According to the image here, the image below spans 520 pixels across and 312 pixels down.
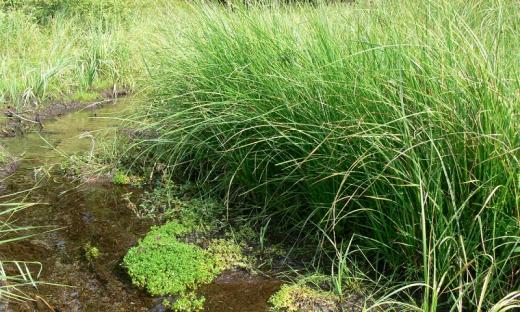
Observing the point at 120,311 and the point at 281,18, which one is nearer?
the point at 120,311

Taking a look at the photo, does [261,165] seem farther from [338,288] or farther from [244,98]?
[338,288]

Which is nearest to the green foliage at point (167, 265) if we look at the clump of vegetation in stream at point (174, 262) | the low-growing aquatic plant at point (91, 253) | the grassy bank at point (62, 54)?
the clump of vegetation in stream at point (174, 262)

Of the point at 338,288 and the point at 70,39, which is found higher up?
the point at 70,39

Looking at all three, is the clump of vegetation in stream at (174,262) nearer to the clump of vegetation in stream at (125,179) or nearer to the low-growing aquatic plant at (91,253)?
the low-growing aquatic plant at (91,253)

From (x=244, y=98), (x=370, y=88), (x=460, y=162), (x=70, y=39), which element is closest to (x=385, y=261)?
(x=460, y=162)

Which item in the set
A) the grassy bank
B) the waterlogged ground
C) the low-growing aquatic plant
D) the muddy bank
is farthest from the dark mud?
the grassy bank

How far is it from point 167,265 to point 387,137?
1.43 meters

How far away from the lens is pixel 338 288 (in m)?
2.46

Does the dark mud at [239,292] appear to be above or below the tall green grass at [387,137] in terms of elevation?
below

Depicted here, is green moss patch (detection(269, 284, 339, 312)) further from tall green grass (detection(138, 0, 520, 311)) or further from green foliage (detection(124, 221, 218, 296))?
green foliage (detection(124, 221, 218, 296))

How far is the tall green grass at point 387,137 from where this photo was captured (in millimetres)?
2264

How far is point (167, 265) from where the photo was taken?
294cm

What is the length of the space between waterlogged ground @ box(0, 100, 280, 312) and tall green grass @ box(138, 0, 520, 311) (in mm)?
538

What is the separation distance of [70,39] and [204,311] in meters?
6.96
